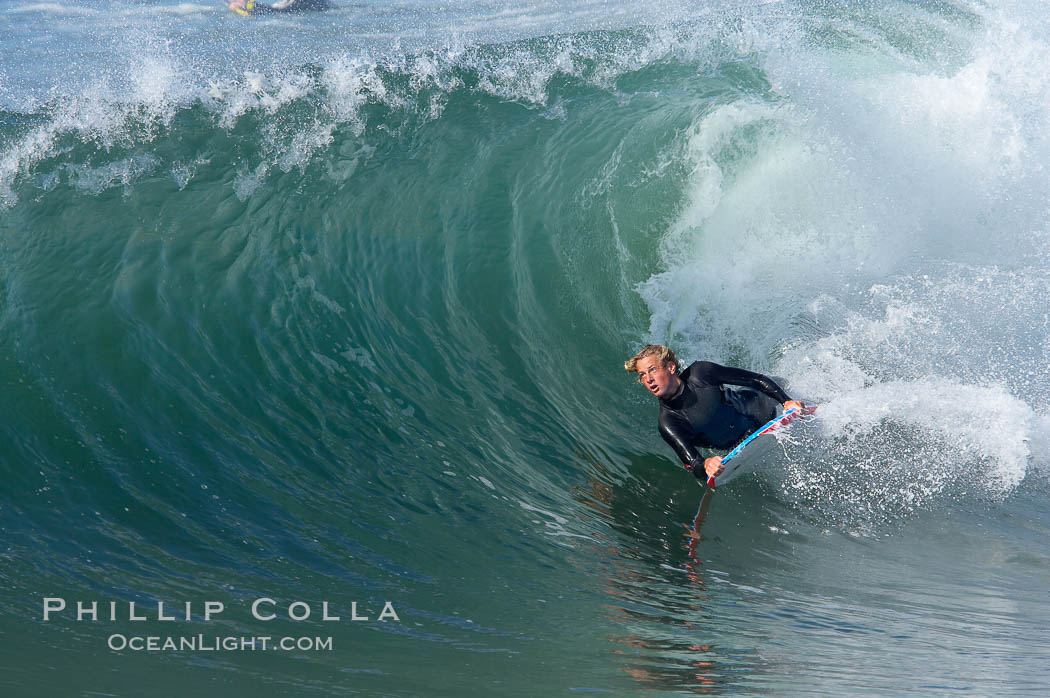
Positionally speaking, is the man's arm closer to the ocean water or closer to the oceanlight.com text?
the ocean water

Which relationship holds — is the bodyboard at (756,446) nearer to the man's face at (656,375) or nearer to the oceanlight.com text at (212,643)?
the man's face at (656,375)

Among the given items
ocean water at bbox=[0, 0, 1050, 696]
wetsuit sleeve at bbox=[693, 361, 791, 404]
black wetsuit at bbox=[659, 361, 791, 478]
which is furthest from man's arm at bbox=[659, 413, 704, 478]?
wetsuit sleeve at bbox=[693, 361, 791, 404]

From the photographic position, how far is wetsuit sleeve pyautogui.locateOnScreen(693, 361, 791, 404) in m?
5.79

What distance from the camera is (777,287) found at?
8141 millimetres

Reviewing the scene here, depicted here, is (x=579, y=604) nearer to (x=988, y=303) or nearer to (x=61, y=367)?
(x=61, y=367)

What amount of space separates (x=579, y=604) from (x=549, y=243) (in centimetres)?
468

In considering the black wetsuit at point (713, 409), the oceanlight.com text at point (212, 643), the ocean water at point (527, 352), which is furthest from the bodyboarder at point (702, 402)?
the oceanlight.com text at point (212, 643)

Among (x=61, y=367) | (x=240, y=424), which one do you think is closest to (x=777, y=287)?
(x=240, y=424)

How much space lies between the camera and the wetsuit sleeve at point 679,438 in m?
5.46

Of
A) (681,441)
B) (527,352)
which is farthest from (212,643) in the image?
(527,352)

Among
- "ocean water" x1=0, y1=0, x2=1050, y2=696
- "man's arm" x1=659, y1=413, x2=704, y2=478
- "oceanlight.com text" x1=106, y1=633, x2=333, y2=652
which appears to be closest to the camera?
"oceanlight.com text" x1=106, y1=633, x2=333, y2=652

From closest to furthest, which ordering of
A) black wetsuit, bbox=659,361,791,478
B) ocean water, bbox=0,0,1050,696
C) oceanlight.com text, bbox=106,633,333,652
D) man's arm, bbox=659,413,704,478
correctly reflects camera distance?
oceanlight.com text, bbox=106,633,333,652 → ocean water, bbox=0,0,1050,696 → man's arm, bbox=659,413,704,478 → black wetsuit, bbox=659,361,791,478

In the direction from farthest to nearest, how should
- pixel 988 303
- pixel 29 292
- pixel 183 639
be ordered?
1. pixel 988 303
2. pixel 29 292
3. pixel 183 639

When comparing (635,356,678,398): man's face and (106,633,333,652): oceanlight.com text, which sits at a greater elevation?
(635,356,678,398): man's face
